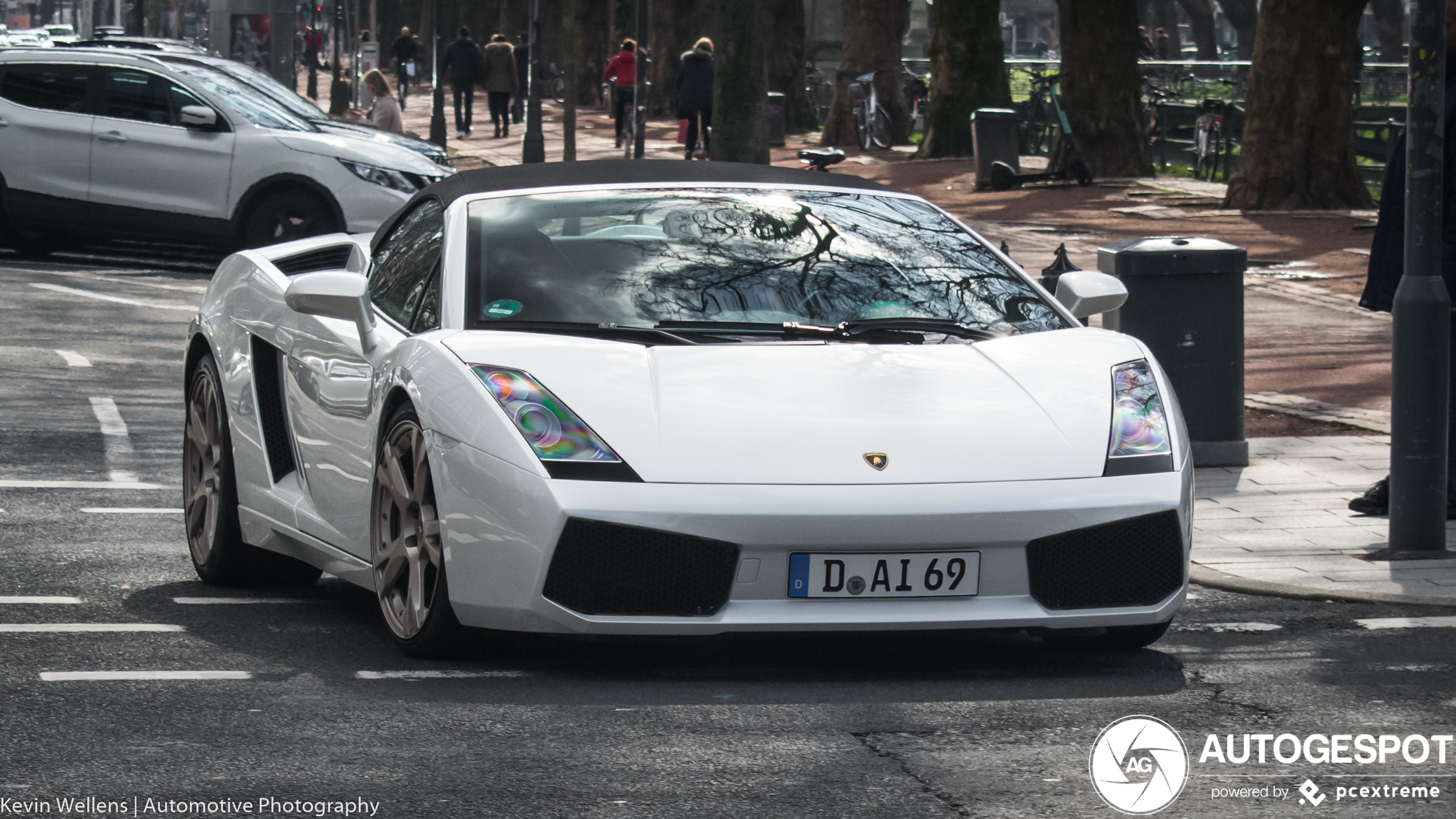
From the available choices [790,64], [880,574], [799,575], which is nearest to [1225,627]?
[880,574]

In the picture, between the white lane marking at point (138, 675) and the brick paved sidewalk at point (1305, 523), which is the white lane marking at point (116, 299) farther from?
the white lane marking at point (138, 675)

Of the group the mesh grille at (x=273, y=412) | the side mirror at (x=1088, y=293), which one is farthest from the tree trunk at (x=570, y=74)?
the side mirror at (x=1088, y=293)

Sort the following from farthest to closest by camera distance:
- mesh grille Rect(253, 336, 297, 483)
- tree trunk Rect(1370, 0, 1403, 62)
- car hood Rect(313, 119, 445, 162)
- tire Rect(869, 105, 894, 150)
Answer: tree trunk Rect(1370, 0, 1403, 62) < tire Rect(869, 105, 894, 150) < car hood Rect(313, 119, 445, 162) < mesh grille Rect(253, 336, 297, 483)

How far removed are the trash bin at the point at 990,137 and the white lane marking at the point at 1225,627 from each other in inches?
856

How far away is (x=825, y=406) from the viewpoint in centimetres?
532

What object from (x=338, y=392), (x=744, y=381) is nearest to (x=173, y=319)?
(x=338, y=392)

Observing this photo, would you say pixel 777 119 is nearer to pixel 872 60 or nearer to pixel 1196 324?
pixel 872 60

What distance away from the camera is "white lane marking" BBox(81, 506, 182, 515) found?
810 centimetres

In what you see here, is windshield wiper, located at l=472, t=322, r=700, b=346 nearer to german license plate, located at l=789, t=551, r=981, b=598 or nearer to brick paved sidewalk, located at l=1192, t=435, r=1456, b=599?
german license plate, located at l=789, t=551, r=981, b=598

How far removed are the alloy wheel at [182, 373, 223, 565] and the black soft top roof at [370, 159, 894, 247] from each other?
75 centimetres

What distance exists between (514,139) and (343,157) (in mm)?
24295

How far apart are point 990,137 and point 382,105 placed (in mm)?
7603

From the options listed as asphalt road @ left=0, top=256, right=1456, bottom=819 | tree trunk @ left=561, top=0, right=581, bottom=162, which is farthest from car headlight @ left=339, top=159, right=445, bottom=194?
tree trunk @ left=561, top=0, right=581, bottom=162

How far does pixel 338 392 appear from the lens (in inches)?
240
